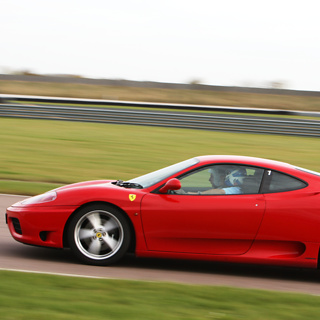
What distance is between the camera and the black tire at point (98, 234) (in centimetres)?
552

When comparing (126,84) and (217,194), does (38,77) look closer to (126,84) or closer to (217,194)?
(126,84)

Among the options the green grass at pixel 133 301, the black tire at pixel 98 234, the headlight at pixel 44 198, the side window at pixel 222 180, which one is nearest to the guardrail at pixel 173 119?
the side window at pixel 222 180

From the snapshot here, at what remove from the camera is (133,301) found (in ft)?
→ 13.9

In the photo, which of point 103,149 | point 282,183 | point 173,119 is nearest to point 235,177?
point 282,183

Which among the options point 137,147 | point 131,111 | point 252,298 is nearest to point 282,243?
point 252,298

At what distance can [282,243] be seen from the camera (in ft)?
18.1

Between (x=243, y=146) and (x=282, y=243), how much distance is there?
1246 centimetres

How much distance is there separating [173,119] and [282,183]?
17.1m

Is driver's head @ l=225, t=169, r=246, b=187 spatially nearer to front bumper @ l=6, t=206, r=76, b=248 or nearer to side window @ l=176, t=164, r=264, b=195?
side window @ l=176, t=164, r=264, b=195

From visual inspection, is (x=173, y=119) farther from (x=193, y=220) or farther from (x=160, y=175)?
(x=193, y=220)

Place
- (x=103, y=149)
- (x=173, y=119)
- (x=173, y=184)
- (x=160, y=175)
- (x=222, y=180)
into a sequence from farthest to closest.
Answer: (x=173, y=119)
(x=103, y=149)
(x=160, y=175)
(x=222, y=180)
(x=173, y=184)

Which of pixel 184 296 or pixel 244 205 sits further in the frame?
pixel 244 205

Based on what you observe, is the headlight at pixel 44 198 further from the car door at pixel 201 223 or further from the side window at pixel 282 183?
the side window at pixel 282 183

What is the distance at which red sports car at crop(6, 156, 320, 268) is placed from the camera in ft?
17.9
